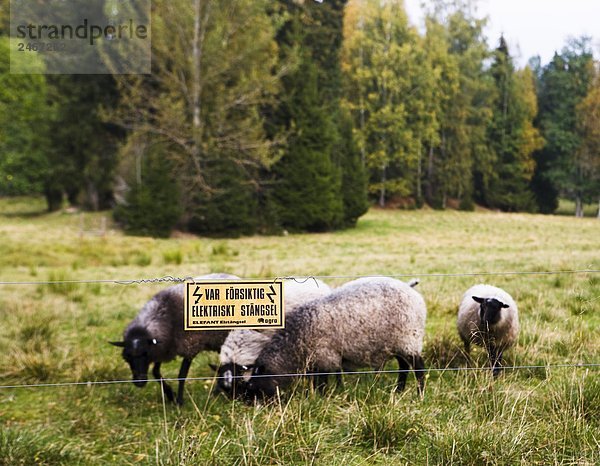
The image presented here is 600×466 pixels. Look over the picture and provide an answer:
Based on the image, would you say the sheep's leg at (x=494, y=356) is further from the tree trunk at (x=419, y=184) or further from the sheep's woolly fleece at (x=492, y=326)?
the tree trunk at (x=419, y=184)

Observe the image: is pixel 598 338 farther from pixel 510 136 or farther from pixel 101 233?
pixel 101 233

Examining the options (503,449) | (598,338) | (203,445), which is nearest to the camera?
(503,449)

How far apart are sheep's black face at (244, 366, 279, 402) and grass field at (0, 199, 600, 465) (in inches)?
4.0

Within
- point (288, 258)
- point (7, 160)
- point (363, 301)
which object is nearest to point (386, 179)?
point (288, 258)

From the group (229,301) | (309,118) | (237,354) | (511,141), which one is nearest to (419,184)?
(511,141)

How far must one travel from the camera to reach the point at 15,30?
7.46 meters

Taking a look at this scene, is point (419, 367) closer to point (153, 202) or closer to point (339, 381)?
point (339, 381)

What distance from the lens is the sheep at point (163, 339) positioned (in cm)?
359

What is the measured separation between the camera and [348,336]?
350 centimetres

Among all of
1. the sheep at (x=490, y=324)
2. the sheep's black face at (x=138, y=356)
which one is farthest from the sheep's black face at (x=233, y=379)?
the sheep at (x=490, y=324)

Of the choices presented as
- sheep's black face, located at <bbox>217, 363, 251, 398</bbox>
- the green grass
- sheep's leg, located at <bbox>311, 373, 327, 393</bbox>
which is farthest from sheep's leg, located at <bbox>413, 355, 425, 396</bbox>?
the green grass

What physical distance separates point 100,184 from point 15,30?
7.09m

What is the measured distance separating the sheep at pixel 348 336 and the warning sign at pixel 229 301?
1.01 m

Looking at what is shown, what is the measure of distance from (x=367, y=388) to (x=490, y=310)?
1159 mm
